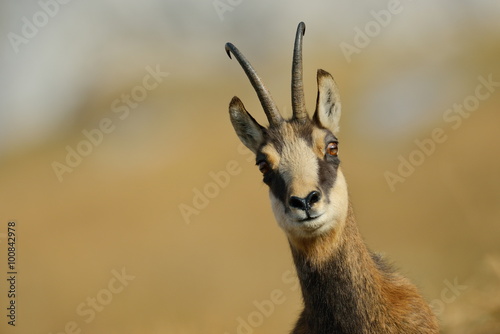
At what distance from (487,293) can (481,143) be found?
1223 cm

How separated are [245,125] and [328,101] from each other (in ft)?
3.87

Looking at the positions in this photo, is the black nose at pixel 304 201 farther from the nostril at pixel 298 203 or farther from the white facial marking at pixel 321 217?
the white facial marking at pixel 321 217

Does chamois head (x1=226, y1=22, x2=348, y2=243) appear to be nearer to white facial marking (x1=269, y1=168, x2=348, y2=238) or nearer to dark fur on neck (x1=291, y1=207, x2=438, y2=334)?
white facial marking (x1=269, y1=168, x2=348, y2=238)

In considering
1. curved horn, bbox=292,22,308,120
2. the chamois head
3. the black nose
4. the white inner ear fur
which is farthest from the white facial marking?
the white inner ear fur

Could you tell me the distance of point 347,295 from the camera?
8102 millimetres

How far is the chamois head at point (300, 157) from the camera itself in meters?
7.76

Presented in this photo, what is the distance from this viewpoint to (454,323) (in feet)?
47.5

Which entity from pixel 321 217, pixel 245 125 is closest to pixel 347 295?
pixel 321 217

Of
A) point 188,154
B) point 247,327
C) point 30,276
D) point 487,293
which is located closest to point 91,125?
point 188,154

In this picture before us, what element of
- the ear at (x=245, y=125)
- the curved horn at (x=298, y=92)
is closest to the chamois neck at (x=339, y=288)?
the curved horn at (x=298, y=92)

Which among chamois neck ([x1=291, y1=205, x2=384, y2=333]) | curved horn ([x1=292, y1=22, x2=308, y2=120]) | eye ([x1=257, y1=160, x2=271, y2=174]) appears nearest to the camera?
chamois neck ([x1=291, y1=205, x2=384, y2=333])

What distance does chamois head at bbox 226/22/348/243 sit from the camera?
25.5 ft

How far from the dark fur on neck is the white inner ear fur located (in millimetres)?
1582

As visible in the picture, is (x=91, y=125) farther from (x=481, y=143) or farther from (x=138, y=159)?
(x=481, y=143)
